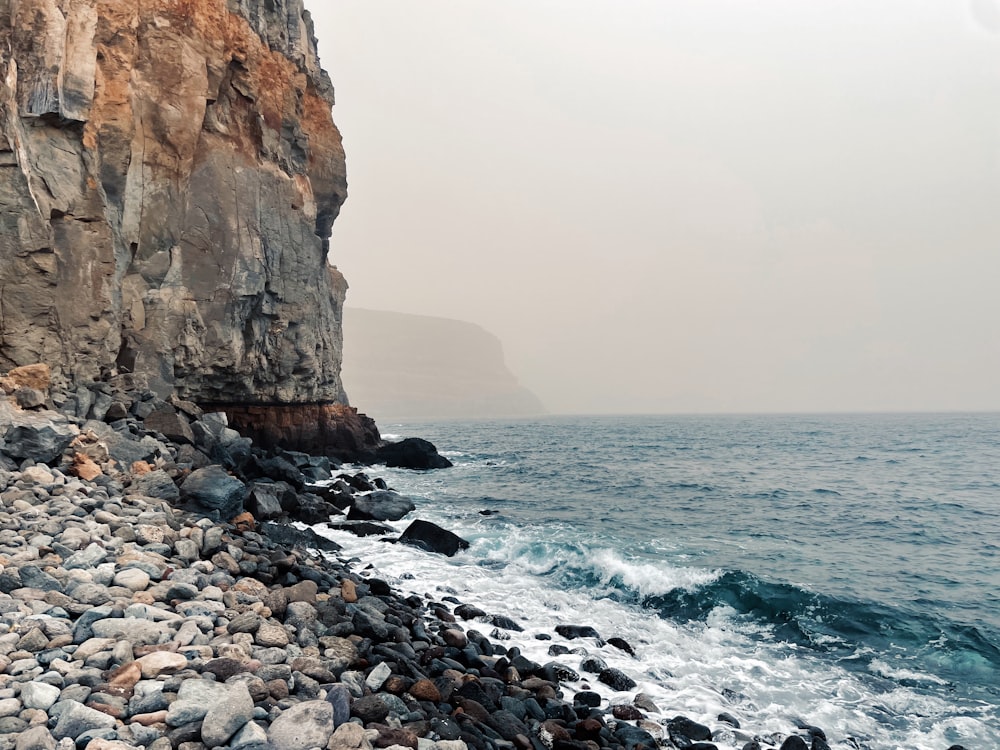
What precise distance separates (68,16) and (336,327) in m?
24.3

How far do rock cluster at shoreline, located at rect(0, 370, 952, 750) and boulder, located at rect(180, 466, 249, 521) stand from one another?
42 mm

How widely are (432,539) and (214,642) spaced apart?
1016 centimetres

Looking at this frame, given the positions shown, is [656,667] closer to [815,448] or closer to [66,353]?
[66,353]

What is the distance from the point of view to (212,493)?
11.6 m

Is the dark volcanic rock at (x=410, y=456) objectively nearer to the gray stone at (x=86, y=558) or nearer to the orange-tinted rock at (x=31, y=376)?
the orange-tinted rock at (x=31, y=376)

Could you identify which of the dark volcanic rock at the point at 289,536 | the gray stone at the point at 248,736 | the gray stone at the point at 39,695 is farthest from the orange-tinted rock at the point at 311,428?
the gray stone at the point at 248,736

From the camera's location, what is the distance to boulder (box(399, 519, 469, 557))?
1548 centimetres

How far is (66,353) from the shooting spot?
14734 mm

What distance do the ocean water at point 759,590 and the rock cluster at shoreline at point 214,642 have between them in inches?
35.8

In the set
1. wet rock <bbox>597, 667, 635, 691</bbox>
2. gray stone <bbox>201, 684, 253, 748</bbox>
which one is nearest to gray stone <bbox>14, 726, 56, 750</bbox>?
gray stone <bbox>201, 684, 253, 748</bbox>

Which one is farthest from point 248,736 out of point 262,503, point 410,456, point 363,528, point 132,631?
point 410,456

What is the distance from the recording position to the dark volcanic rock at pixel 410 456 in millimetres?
36250

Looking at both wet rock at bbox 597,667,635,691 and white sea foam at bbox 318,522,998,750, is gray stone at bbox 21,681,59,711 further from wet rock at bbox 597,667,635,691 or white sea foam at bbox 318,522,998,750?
wet rock at bbox 597,667,635,691

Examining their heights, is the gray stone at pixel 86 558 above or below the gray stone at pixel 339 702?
above
